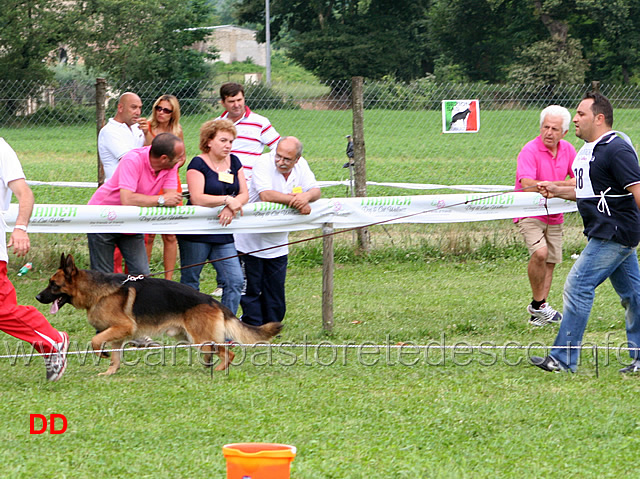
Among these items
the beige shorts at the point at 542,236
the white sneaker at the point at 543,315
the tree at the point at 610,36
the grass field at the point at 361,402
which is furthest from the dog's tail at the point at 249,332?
the tree at the point at 610,36

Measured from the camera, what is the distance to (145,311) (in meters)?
6.02

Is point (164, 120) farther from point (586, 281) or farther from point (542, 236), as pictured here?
point (586, 281)

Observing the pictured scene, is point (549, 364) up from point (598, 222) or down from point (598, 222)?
down

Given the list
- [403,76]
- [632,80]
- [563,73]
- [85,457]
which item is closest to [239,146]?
[85,457]

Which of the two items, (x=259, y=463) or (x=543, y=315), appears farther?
(x=543, y=315)

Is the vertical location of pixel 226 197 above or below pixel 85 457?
above

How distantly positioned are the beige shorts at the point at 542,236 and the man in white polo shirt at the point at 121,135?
3728 mm

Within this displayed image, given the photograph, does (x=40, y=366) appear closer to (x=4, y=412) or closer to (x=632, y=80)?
(x=4, y=412)

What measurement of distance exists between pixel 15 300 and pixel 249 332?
1.59 metres

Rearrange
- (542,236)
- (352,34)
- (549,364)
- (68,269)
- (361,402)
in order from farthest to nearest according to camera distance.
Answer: (352,34), (542,236), (68,269), (549,364), (361,402)

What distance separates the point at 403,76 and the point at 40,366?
56231 millimetres

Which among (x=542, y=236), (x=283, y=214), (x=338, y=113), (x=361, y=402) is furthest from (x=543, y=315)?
(x=338, y=113)

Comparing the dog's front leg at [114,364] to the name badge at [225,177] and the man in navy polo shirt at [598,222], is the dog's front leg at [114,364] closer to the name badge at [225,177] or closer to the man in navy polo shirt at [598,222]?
the name badge at [225,177]

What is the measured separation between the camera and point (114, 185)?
7.00 m
